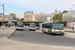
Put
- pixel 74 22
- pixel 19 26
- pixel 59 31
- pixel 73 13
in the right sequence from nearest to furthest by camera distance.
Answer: pixel 59 31 → pixel 19 26 → pixel 74 22 → pixel 73 13

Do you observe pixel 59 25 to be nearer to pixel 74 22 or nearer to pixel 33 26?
pixel 33 26

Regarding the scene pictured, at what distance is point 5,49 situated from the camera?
8.55 meters

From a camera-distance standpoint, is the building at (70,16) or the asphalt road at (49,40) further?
the building at (70,16)

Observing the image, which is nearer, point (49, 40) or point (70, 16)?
point (49, 40)

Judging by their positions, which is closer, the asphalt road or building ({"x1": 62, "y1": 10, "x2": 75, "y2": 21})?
the asphalt road

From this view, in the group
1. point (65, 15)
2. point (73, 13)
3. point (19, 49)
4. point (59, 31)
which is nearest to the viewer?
point (19, 49)

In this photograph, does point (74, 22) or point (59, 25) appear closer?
point (59, 25)

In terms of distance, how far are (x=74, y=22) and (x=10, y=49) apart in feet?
179

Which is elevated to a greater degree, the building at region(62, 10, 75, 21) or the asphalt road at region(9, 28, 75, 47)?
the building at region(62, 10, 75, 21)

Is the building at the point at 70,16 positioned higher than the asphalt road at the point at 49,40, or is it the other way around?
the building at the point at 70,16

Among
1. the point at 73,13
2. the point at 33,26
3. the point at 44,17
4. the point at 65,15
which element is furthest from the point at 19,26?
the point at 44,17

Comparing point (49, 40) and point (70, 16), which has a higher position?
point (70, 16)

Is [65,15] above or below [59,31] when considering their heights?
above

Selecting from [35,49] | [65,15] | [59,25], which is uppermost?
[65,15]
